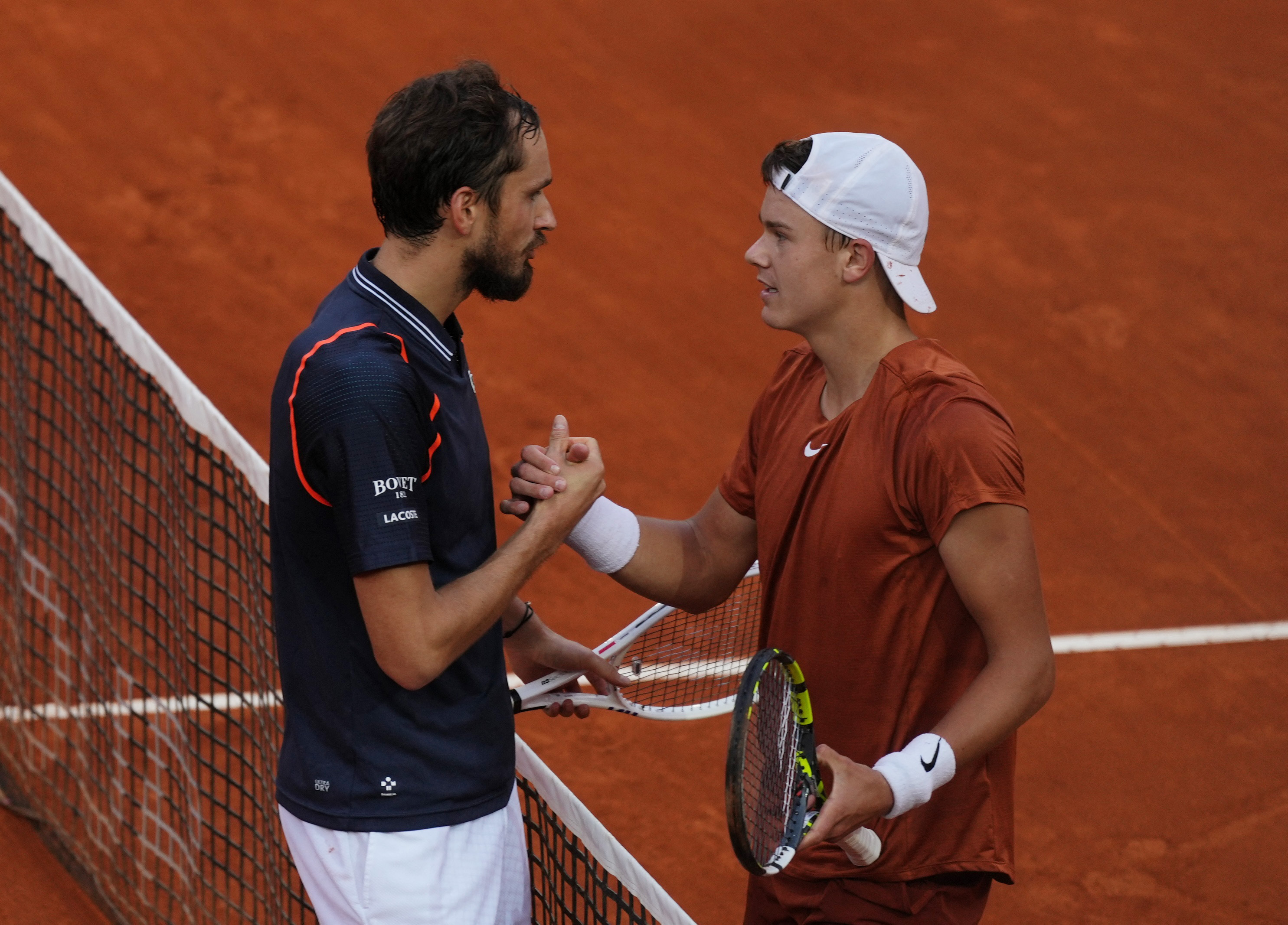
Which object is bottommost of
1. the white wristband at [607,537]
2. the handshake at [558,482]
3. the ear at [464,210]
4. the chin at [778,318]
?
the white wristband at [607,537]

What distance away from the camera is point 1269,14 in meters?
10.9

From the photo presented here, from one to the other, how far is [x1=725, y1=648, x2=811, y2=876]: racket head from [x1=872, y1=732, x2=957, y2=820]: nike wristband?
15 centimetres

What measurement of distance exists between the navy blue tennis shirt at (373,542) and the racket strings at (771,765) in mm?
494

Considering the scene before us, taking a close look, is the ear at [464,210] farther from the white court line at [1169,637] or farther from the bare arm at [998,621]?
the white court line at [1169,637]

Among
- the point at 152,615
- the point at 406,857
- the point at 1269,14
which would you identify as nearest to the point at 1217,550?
the point at 152,615

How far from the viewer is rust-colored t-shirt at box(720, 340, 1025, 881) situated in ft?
9.13

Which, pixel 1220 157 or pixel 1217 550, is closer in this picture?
pixel 1217 550

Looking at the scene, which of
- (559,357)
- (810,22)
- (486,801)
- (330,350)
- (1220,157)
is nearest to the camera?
(330,350)

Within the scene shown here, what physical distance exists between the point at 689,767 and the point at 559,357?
111 inches

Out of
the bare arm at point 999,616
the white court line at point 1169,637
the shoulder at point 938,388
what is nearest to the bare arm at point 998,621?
the bare arm at point 999,616

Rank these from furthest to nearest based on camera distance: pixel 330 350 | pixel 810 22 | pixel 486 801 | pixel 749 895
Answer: pixel 810 22, pixel 749 895, pixel 486 801, pixel 330 350

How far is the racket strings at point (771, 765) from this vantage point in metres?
2.54

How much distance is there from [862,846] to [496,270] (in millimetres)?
1227

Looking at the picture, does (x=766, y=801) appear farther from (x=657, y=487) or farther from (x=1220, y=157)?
(x=1220, y=157)
